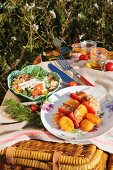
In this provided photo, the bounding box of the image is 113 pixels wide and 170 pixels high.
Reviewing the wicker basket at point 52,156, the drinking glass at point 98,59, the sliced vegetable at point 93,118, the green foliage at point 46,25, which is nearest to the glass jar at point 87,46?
the drinking glass at point 98,59

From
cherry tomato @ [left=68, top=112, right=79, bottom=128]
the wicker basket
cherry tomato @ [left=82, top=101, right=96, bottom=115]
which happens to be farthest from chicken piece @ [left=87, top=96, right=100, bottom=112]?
the wicker basket

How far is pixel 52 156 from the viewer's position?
172cm

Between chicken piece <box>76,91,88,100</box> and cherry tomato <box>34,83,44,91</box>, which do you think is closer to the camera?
chicken piece <box>76,91,88,100</box>

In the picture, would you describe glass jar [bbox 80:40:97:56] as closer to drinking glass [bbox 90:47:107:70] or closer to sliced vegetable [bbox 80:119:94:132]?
Answer: drinking glass [bbox 90:47:107:70]

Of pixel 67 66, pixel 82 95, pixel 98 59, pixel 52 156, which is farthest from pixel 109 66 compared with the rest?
pixel 52 156

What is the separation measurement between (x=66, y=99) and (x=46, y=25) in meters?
1.38

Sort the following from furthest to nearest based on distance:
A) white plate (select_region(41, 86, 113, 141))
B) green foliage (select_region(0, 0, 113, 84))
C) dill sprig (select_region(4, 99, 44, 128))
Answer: green foliage (select_region(0, 0, 113, 84))
dill sprig (select_region(4, 99, 44, 128))
white plate (select_region(41, 86, 113, 141))

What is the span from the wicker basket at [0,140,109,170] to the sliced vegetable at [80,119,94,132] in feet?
0.29

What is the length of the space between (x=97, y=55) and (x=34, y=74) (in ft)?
1.30

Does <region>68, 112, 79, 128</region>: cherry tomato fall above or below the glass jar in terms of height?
below

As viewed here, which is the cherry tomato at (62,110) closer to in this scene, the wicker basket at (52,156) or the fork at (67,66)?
the wicker basket at (52,156)

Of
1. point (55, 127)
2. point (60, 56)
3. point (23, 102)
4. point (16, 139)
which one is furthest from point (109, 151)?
point (60, 56)

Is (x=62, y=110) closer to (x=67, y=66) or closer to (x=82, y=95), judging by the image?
(x=82, y=95)

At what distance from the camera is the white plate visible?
1.79 metres
